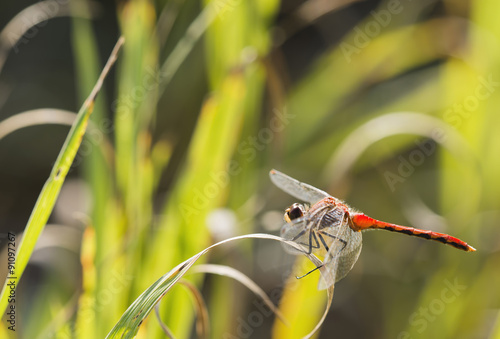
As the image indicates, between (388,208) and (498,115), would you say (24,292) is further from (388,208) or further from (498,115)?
(498,115)

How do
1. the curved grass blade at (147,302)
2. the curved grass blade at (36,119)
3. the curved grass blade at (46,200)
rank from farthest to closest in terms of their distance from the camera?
the curved grass blade at (36,119) → the curved grass blade at (46,200) → the curved grass blade at (147,302)

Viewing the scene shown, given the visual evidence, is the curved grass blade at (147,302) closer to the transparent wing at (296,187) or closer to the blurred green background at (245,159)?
the blurred green background at (245,159)

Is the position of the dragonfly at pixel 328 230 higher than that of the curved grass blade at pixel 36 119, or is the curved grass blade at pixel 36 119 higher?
the curved grass blade at pixel 36 119

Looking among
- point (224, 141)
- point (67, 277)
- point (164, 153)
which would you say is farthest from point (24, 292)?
point (224, 141)

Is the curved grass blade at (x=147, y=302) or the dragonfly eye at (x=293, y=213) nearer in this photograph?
the curved grass blade at (x=147, y=302)

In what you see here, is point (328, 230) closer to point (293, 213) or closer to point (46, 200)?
point (293, 213)

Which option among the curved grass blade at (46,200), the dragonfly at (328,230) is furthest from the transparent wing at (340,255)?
the curved grass blade at (46,200)

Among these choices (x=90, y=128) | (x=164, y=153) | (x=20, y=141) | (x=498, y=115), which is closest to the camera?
(x=90, y=128)
